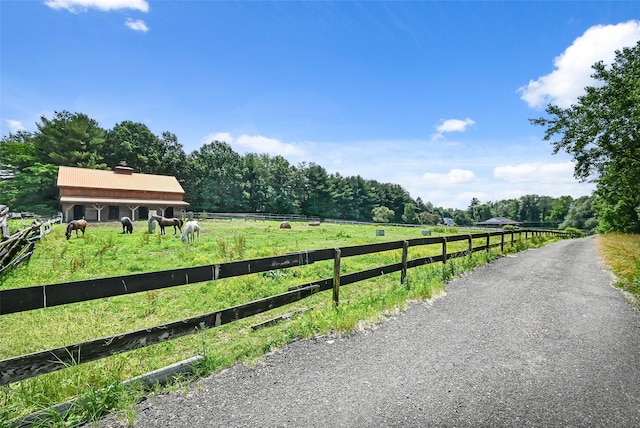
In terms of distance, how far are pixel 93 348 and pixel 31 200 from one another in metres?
58.9

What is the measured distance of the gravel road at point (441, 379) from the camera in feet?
9.36

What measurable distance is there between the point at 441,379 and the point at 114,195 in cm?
4487

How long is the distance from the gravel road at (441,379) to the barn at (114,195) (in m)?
35.0

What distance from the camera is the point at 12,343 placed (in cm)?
495

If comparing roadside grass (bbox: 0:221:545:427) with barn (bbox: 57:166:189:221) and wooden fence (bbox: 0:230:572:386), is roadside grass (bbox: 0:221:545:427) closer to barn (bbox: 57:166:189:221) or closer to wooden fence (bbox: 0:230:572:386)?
wooden fence (bbox: 0:230:572:386)

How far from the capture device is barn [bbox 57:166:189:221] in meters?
36.9

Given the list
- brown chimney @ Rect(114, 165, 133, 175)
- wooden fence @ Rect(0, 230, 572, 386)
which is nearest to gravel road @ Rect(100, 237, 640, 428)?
wooden fence @ Rect(0, 230, 572, 386)

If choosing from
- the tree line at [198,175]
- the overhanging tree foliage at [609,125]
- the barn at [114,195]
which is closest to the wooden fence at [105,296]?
the overhanging tree foliage at [609,125]

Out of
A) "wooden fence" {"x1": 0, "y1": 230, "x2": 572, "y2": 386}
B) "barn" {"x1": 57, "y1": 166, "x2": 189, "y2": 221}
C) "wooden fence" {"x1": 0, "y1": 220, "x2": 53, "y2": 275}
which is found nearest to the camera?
"wooden fence" {"x1": 0, "y1": 230, "x2": 572, "y2": 386}

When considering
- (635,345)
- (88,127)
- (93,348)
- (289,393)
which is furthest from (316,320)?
(88,127)

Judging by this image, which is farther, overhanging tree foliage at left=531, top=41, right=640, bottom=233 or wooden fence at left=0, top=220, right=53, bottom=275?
overhanging tree foliage at left=531, top=41, right=640, bottom=233

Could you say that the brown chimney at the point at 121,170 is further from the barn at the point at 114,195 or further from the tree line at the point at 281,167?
the tree line at the point at 281,167

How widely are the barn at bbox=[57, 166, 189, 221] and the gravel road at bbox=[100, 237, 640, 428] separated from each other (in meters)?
35.0

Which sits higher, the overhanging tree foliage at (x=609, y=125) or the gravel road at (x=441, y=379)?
the overhanging tree foliage at (x=609, y=125)
